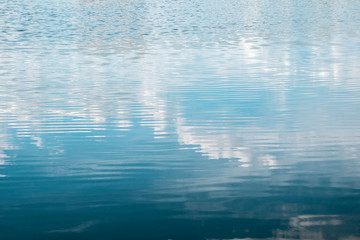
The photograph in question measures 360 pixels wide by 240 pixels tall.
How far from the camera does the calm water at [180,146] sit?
29.4 ft

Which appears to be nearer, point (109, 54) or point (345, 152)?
point (345, 152)

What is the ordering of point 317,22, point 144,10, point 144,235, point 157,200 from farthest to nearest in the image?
point 144,10 < point 317,22 < point 157,200 < point 144,235

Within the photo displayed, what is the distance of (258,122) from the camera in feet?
48.9

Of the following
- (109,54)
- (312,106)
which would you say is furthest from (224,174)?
(109,54)

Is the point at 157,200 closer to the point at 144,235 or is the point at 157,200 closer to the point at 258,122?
the point at 144,235

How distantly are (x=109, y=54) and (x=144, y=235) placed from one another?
22708mm

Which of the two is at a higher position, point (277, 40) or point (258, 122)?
point (258, 122)

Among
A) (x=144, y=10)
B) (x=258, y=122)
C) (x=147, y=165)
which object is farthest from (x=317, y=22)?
(x=147, y=165)

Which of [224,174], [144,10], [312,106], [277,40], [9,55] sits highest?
[224,174]

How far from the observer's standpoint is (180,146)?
503 inches

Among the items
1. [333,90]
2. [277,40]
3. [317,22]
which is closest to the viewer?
[333,90]

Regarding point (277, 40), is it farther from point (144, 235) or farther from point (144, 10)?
point (144, 10)

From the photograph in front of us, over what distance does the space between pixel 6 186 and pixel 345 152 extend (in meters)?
5.96

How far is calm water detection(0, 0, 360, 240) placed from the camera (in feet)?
29.4
